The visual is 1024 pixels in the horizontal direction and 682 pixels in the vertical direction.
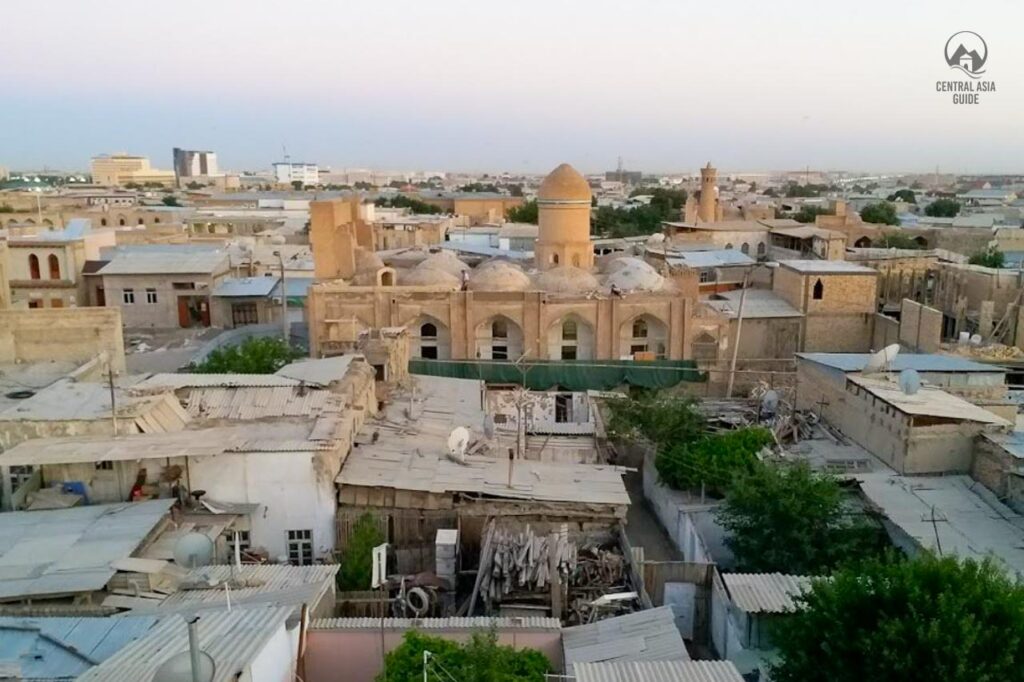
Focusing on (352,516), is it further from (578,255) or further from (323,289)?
(578,255)

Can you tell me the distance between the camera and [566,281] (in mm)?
29234

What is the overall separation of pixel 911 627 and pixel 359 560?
703cm

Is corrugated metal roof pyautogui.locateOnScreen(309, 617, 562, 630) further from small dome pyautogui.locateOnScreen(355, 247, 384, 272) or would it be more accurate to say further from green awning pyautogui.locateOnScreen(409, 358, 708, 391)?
small dome pyautogui.locateOnScreen(355, 247, 384, 272)

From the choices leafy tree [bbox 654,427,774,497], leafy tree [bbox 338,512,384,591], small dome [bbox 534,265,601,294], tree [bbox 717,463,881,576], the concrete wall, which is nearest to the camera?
leafy tree [bbox 338,512,384,591]

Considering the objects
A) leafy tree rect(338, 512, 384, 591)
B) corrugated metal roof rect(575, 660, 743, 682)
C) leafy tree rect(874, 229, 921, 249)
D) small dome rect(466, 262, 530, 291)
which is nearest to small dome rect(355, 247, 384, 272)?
small dome rect(466, 262, 530, 291)

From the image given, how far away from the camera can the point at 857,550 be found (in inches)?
459

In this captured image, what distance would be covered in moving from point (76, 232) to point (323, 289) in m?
19.8

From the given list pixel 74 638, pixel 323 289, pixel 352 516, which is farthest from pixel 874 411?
pixel 323 289

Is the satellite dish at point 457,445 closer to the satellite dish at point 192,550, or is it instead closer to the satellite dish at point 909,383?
the satellite dish at point 192,550

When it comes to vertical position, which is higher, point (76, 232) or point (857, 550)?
point (76, 232)

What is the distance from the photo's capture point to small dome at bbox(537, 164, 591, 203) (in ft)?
108

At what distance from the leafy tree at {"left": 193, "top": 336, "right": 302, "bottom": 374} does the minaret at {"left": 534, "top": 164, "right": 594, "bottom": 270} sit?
44.8 ft

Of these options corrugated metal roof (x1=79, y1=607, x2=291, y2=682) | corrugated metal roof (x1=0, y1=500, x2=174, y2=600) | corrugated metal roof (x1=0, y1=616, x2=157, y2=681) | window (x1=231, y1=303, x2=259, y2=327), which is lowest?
window (x1=231, y1=303, x2=259, y2=327)

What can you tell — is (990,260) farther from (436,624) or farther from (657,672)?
(436,624)
